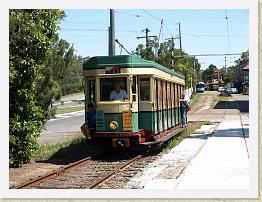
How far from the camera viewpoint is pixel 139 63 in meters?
14.5

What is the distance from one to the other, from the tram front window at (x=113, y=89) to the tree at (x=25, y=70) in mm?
1780

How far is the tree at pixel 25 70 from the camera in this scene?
41.1ft

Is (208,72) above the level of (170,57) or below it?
below

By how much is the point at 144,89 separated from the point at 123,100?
2.65ft

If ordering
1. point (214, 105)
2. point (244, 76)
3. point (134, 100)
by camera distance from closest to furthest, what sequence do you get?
point (134, 100)
point (244, 76)
point (214, 105)

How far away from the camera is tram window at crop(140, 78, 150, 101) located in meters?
14.7

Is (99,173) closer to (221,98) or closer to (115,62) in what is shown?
(115,62)

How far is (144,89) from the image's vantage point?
48.6 feet

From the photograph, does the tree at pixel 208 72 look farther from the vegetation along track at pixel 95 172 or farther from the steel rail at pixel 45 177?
the steel rail at pixel 45 177

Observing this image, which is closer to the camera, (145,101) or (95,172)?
(95,172)

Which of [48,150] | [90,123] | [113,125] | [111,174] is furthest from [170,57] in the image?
[111,174]

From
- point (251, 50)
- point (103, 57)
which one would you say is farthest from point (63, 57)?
point (251, 50)
